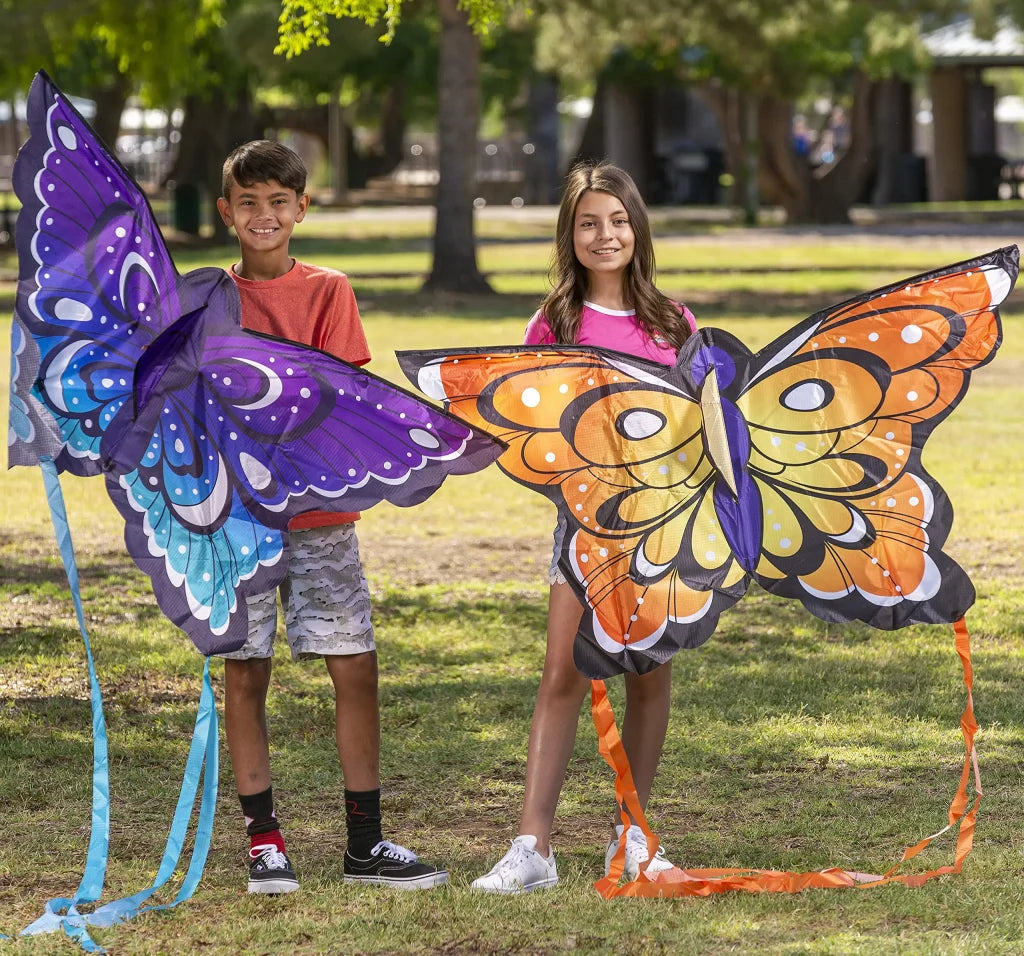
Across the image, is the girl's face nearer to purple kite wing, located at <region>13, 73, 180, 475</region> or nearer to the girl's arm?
the girl's arm

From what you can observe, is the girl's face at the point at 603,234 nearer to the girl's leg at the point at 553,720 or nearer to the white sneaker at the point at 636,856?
the girl's leg at the point at 553,720

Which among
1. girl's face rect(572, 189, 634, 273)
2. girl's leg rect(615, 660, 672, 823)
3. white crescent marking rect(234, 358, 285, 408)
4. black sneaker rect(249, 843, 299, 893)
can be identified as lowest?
black sneaker rect(249, 843, 299, 893)

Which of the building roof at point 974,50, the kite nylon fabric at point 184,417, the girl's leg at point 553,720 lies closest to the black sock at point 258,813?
the kite nylon fabric at point 184,417

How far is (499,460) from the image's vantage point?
4016mm

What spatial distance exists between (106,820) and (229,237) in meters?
27.5

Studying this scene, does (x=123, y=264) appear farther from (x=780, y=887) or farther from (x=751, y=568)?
(x=780, y=887)

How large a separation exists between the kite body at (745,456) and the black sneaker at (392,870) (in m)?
0.68

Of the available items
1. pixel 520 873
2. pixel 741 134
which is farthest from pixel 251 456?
pixel 741 134

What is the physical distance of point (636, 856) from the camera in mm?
4133

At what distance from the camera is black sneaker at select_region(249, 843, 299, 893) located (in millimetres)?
4082

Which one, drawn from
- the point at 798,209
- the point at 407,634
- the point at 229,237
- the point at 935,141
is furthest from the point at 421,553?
the point at 935,141

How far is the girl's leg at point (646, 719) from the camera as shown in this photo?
4.24 meters

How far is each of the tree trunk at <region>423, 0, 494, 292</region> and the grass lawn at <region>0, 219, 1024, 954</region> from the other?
38.2 ft

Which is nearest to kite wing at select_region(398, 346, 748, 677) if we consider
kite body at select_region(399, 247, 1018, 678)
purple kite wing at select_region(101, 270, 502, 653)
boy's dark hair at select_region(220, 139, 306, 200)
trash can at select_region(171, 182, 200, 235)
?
kite body at select_region(399, 247, 1018, 678)
